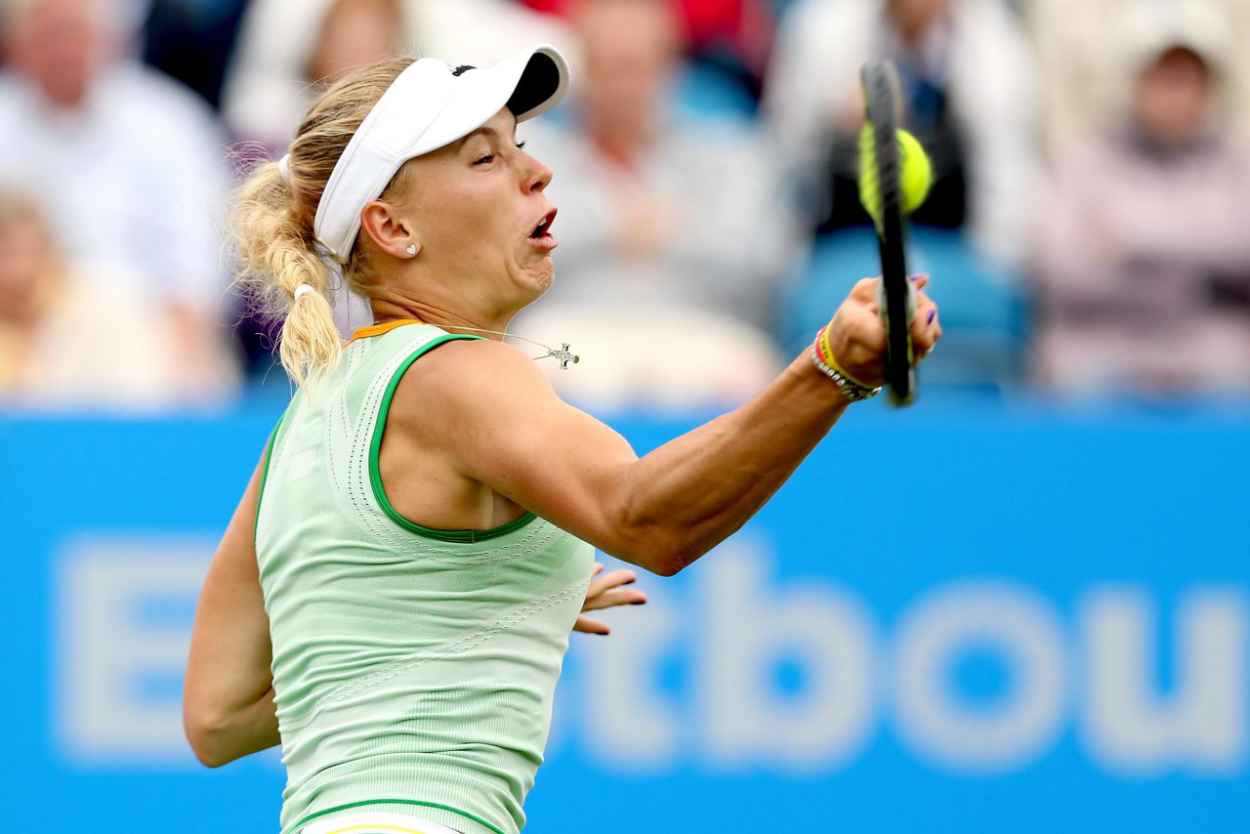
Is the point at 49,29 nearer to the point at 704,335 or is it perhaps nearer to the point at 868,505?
the point at 704,335

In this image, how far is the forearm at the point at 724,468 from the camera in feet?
7.36

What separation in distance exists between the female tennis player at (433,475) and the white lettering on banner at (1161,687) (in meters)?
3.06

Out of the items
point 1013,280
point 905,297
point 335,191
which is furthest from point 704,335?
point 905,297

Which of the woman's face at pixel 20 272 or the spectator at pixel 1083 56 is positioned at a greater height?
the spectator at pixel 1083 56

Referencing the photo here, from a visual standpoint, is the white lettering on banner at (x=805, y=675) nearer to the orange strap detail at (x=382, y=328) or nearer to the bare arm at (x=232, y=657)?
the bare arm at (x=232, y=657)

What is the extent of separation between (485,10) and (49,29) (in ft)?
5.05

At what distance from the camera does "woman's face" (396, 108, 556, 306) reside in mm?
2680

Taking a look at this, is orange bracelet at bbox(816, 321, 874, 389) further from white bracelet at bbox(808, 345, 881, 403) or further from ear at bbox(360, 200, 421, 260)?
ear at bbox(360, 200, 421, 260)

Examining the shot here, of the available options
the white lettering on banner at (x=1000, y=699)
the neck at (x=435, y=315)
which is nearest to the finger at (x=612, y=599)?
the neck at (x=435, y=315)

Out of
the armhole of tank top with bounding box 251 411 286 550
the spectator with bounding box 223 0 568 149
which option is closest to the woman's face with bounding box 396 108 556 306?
the armhole of tank top with bounding box 251 411 286 550

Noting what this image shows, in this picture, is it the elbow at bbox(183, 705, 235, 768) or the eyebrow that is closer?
the eyebrow

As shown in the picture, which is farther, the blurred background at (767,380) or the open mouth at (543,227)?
the blurred background at (767,380)

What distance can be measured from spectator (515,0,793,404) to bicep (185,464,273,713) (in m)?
3.80

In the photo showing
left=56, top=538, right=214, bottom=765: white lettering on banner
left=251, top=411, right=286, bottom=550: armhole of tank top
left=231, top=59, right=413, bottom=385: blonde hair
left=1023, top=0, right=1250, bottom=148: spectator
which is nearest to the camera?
left=231, top=59, right=413, bottom=385: blonde hair
